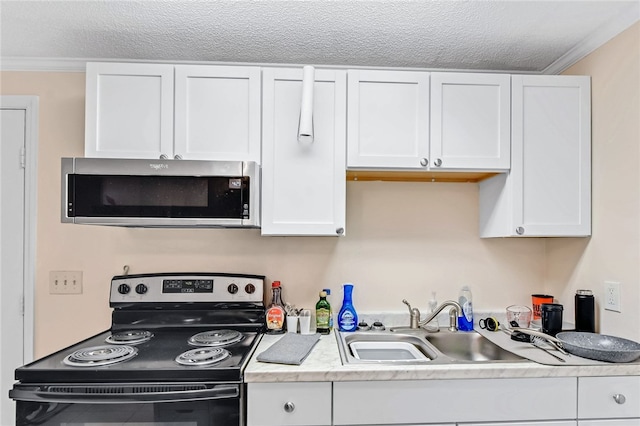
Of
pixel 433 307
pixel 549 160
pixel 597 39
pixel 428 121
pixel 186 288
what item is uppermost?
pixel 597 39

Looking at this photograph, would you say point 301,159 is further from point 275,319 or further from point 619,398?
point 619,398

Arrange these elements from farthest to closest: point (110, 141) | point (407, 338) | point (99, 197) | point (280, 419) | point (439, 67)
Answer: point (439, 67) → point (407, 338) → point (110, 141) → point (99, 197) → point (280, 419)

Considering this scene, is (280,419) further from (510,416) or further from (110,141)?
(110,141)

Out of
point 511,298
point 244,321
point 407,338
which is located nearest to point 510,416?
point 407,338

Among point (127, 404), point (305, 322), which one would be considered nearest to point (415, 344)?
point (305, 322)

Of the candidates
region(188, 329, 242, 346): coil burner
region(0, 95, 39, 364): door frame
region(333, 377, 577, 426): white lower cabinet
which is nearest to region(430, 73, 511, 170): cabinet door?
Answer: region(333, 377, 577, 426): white lower cabinet

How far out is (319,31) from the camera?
1.73m

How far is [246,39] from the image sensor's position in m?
1.81

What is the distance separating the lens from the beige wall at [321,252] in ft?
6.73

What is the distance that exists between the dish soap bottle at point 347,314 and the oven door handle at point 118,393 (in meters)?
0.75

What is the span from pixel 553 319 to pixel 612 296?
260 millimetres

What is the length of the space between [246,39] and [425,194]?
1237mm

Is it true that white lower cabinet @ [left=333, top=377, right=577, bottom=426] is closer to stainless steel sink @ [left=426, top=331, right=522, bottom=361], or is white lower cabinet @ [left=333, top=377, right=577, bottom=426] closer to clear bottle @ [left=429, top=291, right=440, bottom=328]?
stainless steel sink @ [left=426, top=331, right=522, bottom=361]

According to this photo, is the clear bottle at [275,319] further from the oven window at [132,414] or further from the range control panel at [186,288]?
the oven window at [132,414]
